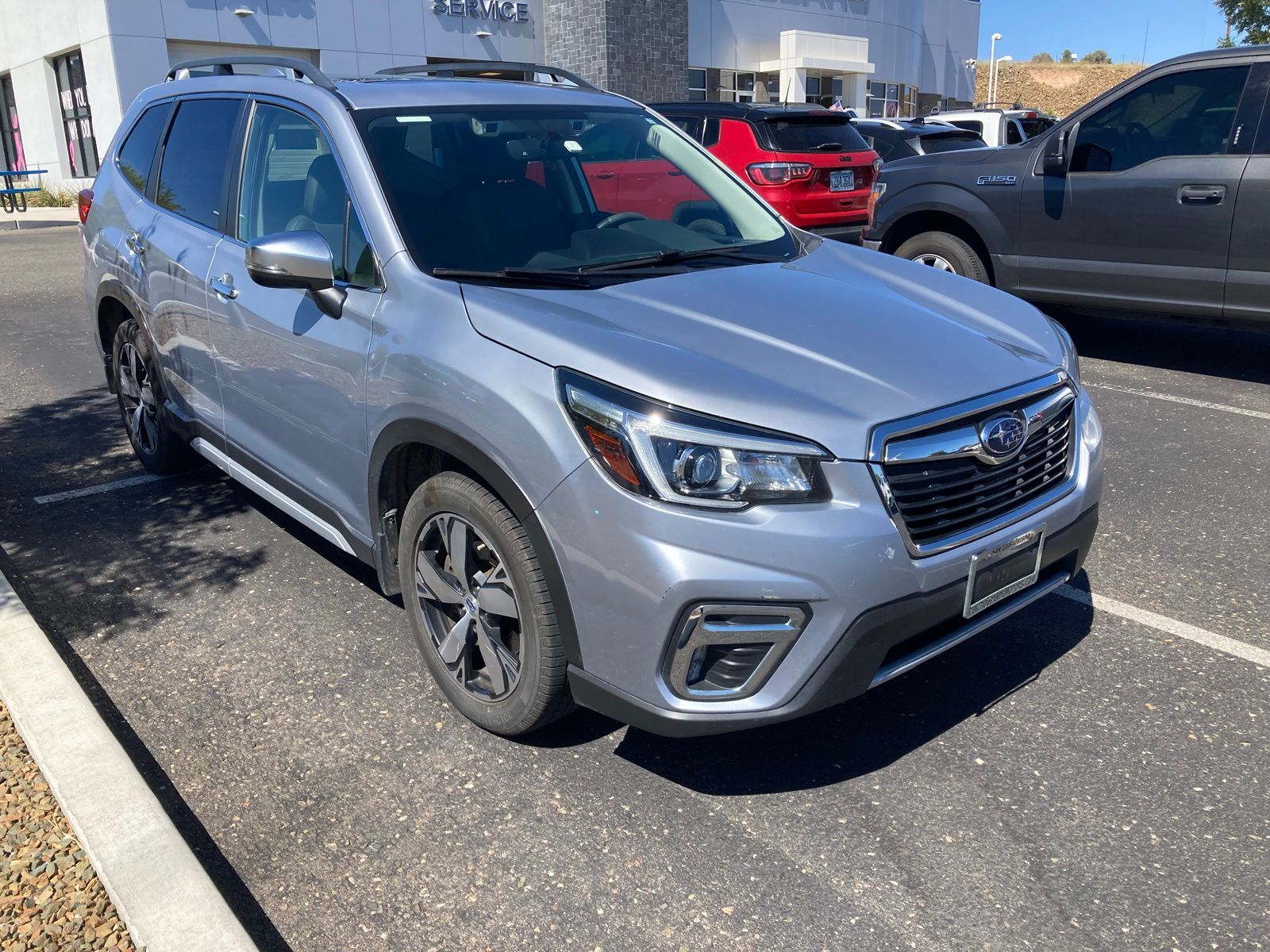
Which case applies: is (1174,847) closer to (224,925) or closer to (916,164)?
(224,925)

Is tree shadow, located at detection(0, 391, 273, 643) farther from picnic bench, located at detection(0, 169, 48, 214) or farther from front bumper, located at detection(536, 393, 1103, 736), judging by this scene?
picnic bench, located at detection(0, 169, 48, 214)

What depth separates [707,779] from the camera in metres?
3.08

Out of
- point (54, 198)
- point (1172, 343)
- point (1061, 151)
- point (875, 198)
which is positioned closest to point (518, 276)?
point (1061, 151)

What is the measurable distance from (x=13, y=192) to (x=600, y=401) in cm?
2684

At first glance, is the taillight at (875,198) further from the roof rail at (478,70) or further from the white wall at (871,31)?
the white wall at (871,31)

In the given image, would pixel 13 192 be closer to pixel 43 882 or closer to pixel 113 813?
pixel 113 813

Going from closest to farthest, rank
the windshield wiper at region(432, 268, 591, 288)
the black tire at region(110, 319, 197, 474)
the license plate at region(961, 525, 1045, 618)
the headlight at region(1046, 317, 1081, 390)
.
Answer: the license plate at region(961, 525, 1045, 618) → the windshield wiper at region(432, 268, 591, 288) → the headlight at region(1046, 317, 1081, 390) → the black tire at region(110, 319, 197, 474)

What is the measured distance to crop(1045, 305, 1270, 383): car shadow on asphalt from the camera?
7.70 m

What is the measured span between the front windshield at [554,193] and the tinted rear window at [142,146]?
1989 mm

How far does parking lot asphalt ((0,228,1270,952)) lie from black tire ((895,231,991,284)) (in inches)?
150

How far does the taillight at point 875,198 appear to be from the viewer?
28.5 ft

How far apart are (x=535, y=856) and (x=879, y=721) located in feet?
3.83

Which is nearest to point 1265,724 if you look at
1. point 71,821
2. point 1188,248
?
point 71,821

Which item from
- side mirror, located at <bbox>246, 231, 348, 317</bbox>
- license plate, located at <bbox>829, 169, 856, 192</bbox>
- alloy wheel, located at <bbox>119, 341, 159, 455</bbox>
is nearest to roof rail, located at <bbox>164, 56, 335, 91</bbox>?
side mirror, located at <bbox>246, 231, 348, 317</bbox>
